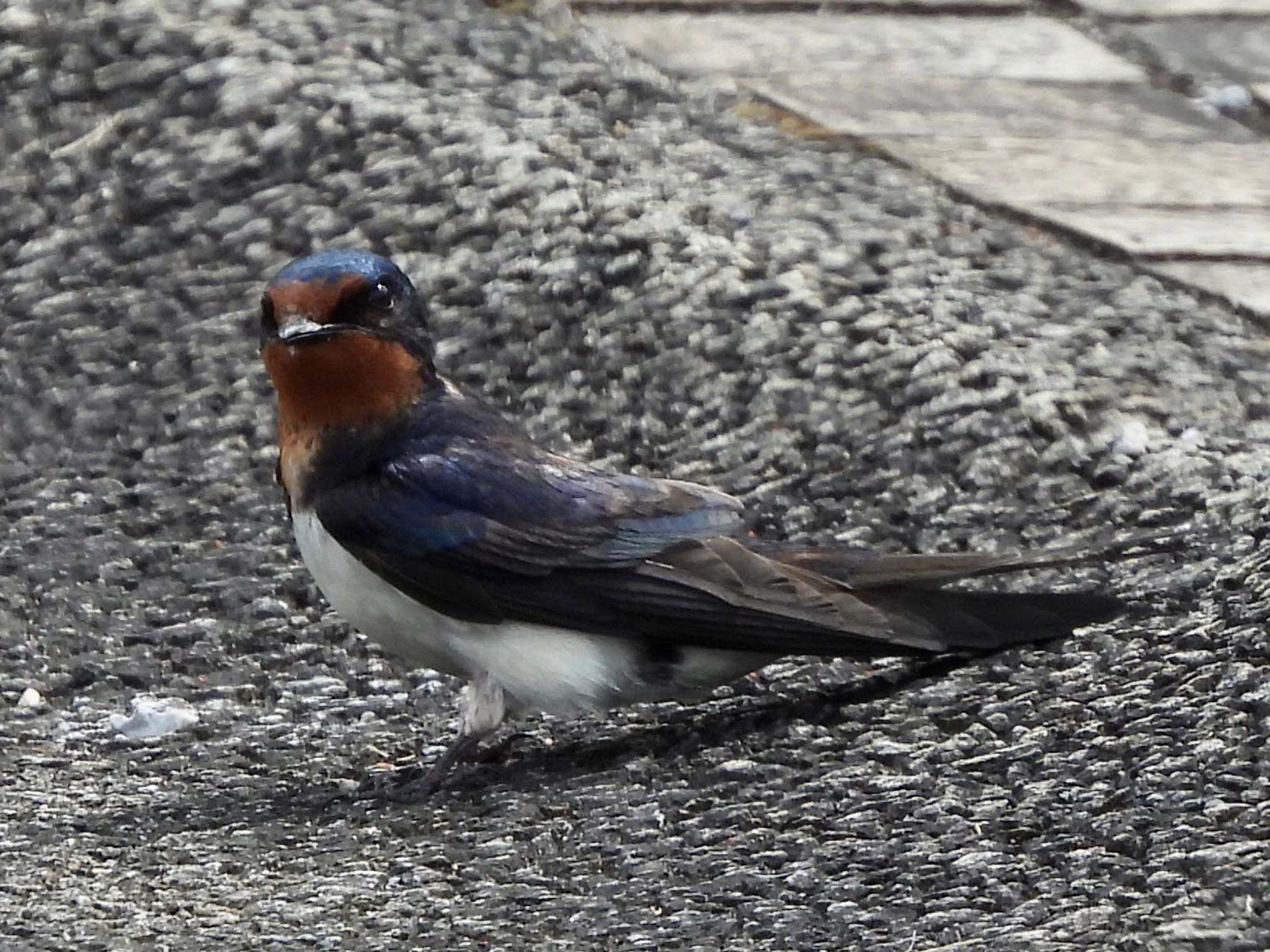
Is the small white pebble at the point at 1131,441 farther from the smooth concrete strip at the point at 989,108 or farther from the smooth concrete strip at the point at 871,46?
the smooth concrete strip at the point at 871,46

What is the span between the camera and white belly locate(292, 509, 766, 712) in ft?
9.10

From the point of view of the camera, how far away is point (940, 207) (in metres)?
4.06

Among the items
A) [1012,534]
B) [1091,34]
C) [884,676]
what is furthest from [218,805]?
[1091,34]

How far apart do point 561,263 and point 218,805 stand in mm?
1449

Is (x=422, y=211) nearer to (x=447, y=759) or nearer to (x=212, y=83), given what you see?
(x=212, y=83)

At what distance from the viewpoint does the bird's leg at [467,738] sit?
8.93 ft

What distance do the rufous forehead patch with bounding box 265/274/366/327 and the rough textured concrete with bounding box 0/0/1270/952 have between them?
0.52 meters

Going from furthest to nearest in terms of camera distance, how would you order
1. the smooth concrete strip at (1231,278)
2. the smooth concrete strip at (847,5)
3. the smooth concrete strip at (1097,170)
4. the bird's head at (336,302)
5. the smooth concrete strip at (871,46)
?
the smooth concrete strip at (847,5)
the smooth concrete strip at (871,46)
the smooth concrete strip at (1097,170)
the smooth concrete strip at (1231,278)
the bird's head at (336,302)

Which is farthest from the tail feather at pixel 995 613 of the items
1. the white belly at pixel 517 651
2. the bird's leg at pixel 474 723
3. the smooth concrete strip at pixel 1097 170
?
the smooth concrete strip at pixel 1097 170

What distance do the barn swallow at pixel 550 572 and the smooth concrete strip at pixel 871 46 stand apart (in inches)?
74.0

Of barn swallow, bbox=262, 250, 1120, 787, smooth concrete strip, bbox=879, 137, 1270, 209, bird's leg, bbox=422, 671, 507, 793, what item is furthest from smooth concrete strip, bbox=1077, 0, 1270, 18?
bird's leg, bbox=422, 671, 507, 793

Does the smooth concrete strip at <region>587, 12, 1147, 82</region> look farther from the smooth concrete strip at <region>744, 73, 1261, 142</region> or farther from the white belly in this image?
the white belly

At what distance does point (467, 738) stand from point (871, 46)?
2.45 m

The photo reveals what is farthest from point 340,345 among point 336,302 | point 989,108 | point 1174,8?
point 1174,8
